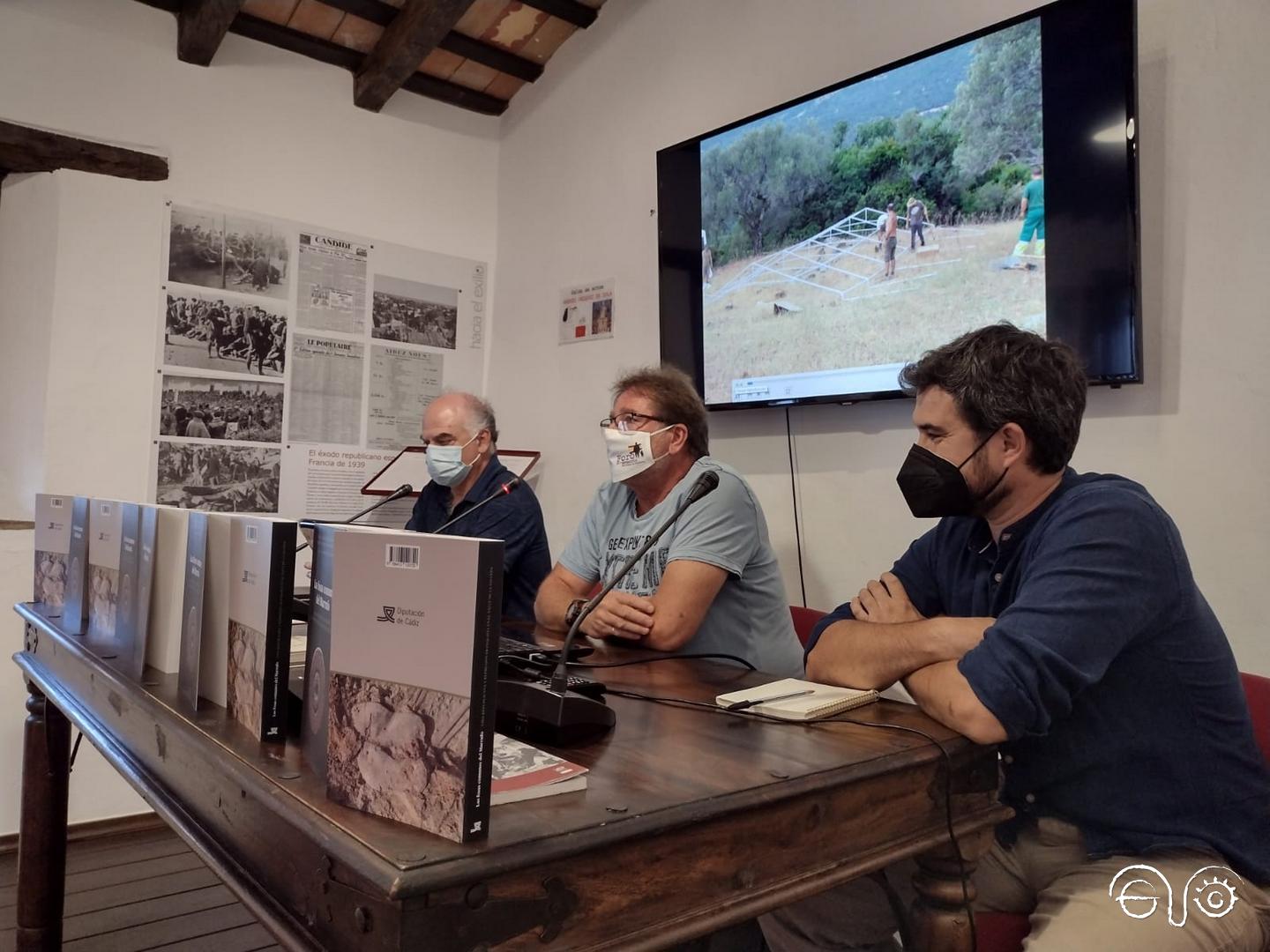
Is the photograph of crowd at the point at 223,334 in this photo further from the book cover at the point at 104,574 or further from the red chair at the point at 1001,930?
the red chair at the point at 1001,930

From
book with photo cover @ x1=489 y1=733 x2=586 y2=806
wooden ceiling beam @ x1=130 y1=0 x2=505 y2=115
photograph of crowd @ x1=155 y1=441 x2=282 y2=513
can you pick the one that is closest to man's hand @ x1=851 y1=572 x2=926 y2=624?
book with photo cover @ x1=489 y1=733 x2=586 y2=806

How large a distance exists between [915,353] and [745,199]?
2.45 feet

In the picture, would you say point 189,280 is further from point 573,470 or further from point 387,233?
point 573,470

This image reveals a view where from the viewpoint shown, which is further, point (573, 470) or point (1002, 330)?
point (573, 470)

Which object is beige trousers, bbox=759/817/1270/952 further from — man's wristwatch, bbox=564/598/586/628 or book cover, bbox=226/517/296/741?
man's wristwatch, bbox=564/598/586/628

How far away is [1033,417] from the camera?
1266 mm

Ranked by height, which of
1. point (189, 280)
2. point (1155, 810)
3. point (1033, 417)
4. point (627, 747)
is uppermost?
point (189, 280)

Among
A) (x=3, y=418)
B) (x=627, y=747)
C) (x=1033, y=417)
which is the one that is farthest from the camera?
(x=3, y=418)

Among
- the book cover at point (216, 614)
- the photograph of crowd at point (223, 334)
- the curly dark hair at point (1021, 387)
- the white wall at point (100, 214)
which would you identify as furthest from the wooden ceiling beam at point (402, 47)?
the book cover at point (216, 614)

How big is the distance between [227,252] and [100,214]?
0.38 metres

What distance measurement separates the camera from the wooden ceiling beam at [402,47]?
282 cm

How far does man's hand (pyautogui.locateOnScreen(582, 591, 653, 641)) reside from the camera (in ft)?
5.38

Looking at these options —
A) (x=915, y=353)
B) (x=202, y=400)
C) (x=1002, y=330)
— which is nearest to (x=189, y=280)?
(x=202, y=400)

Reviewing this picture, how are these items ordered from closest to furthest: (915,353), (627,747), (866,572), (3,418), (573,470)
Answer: (627,747) → (915,353) → (866,572) → (3,418) → (573,470)
